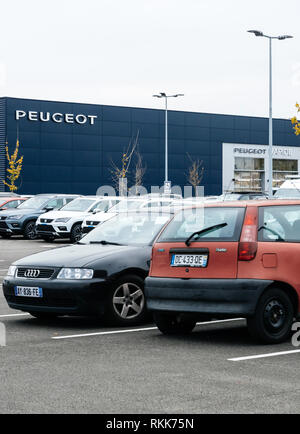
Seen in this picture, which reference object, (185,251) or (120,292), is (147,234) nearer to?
(120,292)

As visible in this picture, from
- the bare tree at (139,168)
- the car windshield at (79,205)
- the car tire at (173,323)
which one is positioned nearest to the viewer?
the car tire at (173,323)

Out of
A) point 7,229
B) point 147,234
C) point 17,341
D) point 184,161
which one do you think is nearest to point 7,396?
point 17,341

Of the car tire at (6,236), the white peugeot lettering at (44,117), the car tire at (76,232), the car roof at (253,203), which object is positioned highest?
the white peugeot lettering at (44,117)

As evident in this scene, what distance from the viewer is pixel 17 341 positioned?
9.61 m

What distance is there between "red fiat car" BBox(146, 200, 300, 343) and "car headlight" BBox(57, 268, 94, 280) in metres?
0.92

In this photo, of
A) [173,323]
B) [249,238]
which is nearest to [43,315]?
[173,323]

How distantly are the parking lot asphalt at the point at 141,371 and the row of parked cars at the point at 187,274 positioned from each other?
29 cm

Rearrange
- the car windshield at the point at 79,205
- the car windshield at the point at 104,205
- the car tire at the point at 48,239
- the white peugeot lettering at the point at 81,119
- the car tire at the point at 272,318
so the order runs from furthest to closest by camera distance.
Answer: the white peugeot lettering at the point at 81,119 < the car windshield at the point at 79,205 < the car windshield at the point at 104,205 < the car tire at the point at 48,239 < the car tire at the point at 272,318

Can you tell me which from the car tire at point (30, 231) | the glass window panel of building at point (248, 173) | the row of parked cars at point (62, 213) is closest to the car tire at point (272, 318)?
the row of parked cars at point (62, 213)

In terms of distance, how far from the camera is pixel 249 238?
30.4 feet

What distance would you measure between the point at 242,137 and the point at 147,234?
67.6 meters

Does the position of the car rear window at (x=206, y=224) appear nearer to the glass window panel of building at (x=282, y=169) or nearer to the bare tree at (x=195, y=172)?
the bare tree at (x=195, y=172)

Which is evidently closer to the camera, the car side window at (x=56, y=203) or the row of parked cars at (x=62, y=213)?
the row of parked cars at (x=62, y=213)

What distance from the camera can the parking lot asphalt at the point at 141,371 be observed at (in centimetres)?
640
